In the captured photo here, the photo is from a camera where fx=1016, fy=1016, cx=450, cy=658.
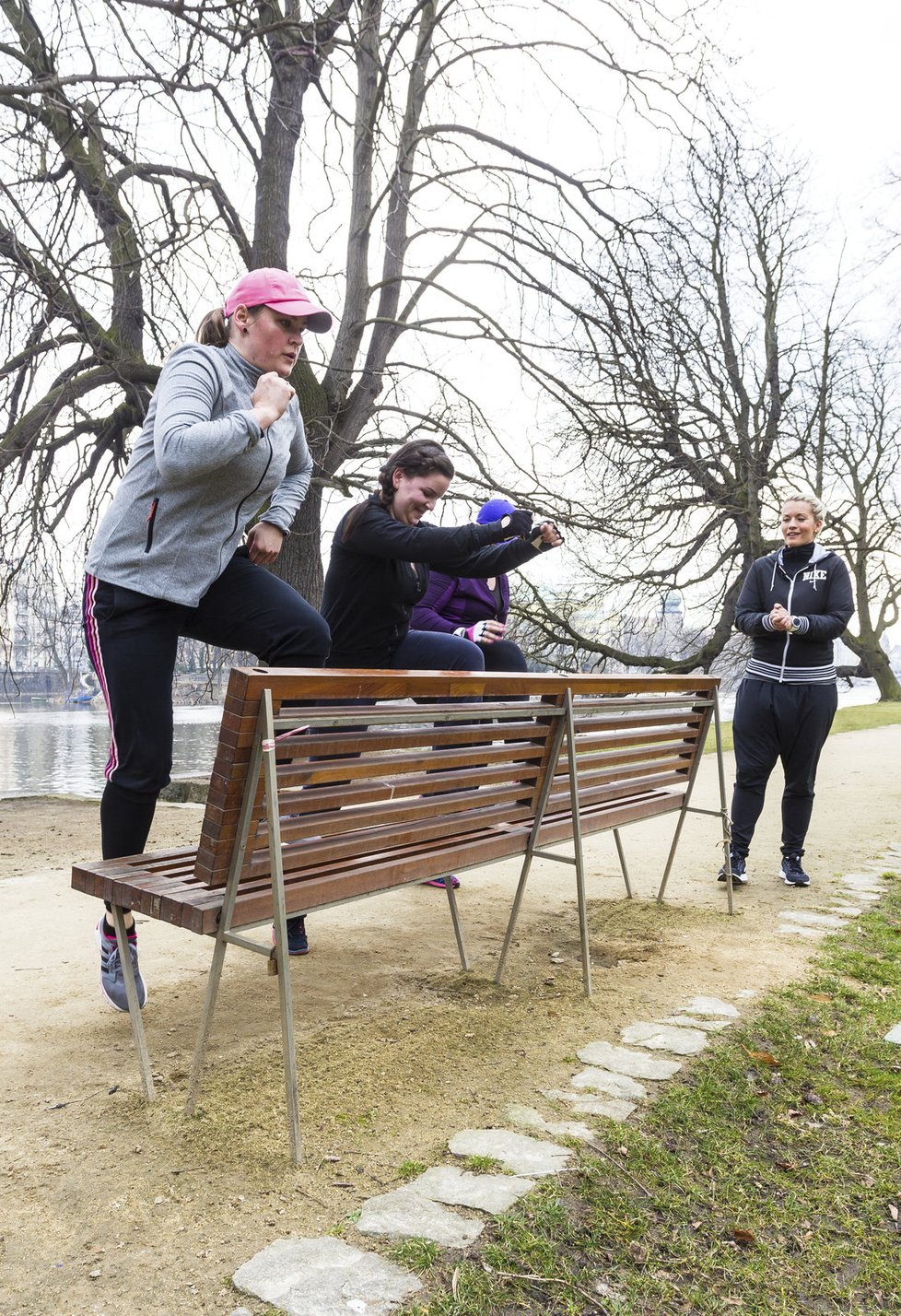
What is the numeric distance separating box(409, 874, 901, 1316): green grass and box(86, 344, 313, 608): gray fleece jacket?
1.66m

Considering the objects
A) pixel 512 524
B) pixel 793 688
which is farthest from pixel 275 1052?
pixel 793 688

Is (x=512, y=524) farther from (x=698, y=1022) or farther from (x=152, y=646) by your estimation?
(x=698, y=1022)

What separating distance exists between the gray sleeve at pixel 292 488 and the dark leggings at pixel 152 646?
0.69 feet

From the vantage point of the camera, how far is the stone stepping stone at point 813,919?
438 centimetres

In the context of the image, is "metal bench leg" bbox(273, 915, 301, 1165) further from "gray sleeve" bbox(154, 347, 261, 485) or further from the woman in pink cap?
"gray sleeve" bbox(154, 347, 261, 485)

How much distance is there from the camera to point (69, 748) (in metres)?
20.2

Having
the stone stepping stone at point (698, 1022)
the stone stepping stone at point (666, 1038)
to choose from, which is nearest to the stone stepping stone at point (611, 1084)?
the stone stepping stone at point (666, 1038)

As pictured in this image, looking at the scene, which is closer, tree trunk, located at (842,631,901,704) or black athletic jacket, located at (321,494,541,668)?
black athletic jacket, located at (321,494,541,668)

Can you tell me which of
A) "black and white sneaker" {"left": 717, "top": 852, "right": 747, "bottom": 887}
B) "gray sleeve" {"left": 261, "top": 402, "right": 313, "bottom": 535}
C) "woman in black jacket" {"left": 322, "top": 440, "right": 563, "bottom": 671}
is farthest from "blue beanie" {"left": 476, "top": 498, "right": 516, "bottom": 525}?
"black and white sneaker" {"left": 717, "top": 852, "right": 747, "bottom": 887}

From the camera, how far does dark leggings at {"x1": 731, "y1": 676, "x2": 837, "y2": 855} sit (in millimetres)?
5198

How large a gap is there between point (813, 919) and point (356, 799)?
282 centimetres

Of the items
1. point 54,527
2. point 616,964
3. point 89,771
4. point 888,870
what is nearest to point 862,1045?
point 616,964

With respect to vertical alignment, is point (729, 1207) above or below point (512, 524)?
below

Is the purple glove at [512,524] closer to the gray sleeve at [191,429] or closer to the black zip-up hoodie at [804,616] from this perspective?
the gray sleeve at [191,429]
